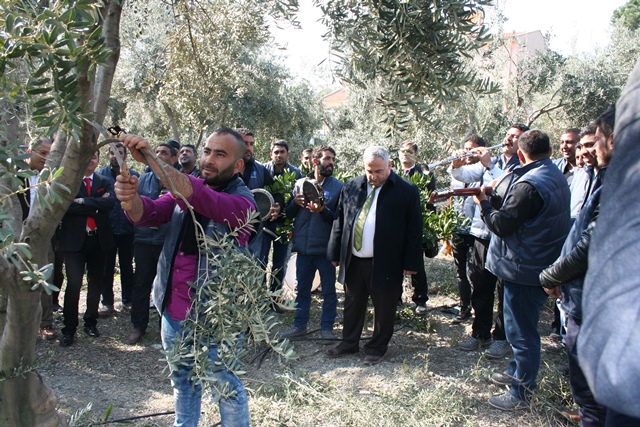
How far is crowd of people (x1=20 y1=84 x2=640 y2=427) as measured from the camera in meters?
3.20

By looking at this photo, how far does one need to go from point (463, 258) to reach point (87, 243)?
4.62 metres

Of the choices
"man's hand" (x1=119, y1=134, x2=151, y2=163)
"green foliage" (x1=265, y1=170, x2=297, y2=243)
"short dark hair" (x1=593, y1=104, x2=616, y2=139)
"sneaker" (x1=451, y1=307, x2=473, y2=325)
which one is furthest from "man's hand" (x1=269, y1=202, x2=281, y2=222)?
"man's hand" (x1=119, y1=134, x2=151, y2=163)

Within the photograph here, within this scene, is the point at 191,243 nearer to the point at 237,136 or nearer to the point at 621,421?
the point at 237,136

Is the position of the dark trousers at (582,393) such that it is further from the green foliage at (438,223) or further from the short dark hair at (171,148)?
the short dark hair at (171,148)

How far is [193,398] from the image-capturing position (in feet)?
10.7

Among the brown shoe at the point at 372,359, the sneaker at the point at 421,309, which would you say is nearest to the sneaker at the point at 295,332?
the brown shoe at the point at 372,359

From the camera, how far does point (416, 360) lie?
220 inches

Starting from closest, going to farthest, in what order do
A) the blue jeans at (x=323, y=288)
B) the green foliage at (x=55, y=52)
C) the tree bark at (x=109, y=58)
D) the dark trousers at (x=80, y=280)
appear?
the green foliage at (x=55, y=52)
the tree bark at (x=109, y=58)
the dark trousers at (x=80, y=280)
the blue jeans at (x=323, y=288)

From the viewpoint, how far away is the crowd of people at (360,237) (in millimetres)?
3195

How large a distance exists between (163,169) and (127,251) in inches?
208

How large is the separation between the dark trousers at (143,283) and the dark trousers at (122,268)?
2.87 ft

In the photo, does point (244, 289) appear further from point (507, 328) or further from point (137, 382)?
point (137, 382)

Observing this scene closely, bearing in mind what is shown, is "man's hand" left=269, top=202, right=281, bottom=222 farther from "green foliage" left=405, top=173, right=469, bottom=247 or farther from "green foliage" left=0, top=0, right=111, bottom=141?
"green foliage" left=0, top=0, right=111, bottom=141

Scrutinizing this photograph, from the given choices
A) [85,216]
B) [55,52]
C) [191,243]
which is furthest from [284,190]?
[55,52]
